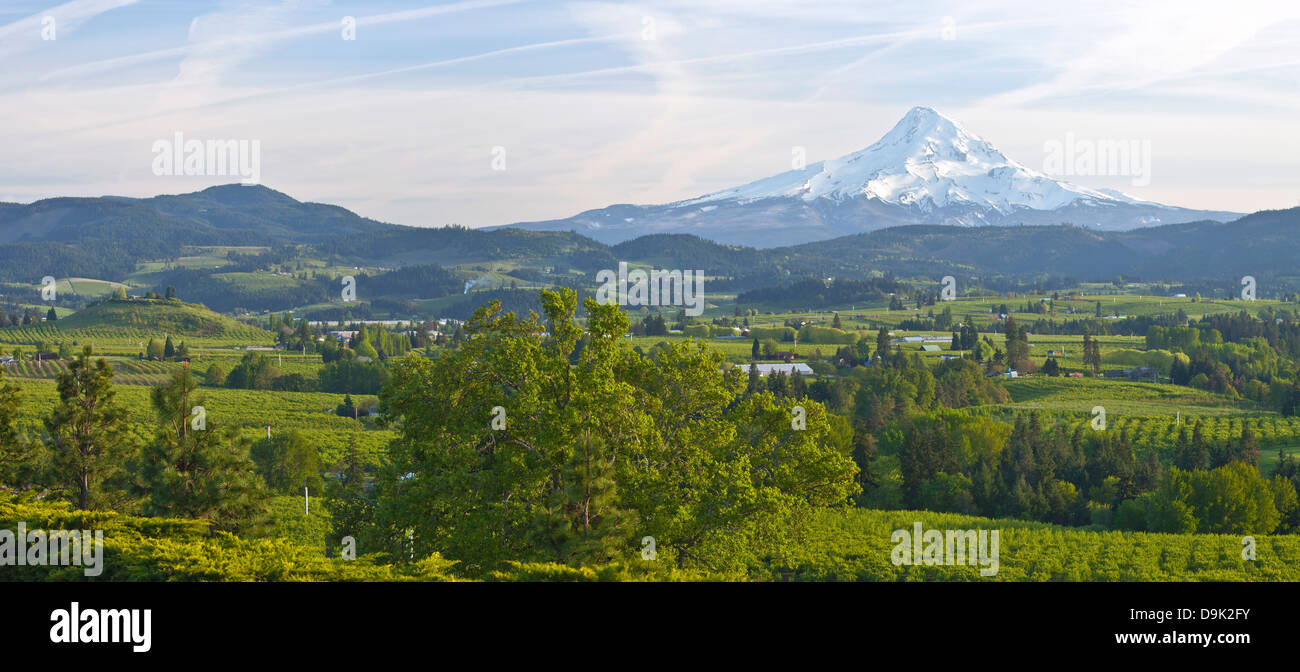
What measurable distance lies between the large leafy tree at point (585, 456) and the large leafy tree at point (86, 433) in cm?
2342

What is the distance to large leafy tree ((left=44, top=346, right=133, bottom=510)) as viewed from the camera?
5722 centimetres

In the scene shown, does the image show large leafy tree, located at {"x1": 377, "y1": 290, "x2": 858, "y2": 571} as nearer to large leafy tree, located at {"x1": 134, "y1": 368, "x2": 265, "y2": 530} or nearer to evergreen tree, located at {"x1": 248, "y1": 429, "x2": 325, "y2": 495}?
large leafy tree, located at {"x1": 134, "y1": 368, "x2": 265, "y2": 530}

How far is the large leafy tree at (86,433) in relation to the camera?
57219 mm

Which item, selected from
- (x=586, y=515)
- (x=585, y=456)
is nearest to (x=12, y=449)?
(x=585, y=456)

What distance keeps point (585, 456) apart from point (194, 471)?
2445 centimetres

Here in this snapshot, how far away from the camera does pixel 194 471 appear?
51.1m

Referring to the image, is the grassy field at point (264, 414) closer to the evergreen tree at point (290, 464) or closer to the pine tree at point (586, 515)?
the evergreen tree at point (290, 464)

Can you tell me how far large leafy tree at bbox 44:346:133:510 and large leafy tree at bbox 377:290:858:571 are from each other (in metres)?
23.4

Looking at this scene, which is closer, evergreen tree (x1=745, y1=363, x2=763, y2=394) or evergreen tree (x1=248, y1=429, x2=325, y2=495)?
evergreen tree (x1=248, y1=429, x2=325, y2=495)
